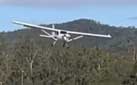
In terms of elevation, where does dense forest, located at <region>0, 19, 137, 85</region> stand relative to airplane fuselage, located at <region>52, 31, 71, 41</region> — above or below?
below

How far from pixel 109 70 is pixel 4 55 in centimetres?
2388

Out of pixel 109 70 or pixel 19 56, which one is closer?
pixel 109 70

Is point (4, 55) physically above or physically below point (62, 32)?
below

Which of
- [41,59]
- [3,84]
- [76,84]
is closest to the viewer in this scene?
[3,84]

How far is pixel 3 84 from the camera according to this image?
9888 centimetres

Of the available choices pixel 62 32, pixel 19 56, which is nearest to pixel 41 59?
pixel 19 56

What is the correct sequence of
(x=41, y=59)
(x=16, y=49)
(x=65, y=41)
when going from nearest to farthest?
1. (x=65, y=41)
2. (x=41, y=59)
3. (x=16, y=49)

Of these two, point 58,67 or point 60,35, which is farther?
point 58,67

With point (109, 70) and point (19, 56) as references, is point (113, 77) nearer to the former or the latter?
point (109, 70)

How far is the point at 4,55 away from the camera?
12488 centimetres

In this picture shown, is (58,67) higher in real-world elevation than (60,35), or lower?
lower

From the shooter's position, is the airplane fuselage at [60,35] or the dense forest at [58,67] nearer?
the airplane fuselage at [60,35]

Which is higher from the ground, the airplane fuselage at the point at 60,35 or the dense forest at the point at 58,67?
the airplane fuselage at the point at 60,35

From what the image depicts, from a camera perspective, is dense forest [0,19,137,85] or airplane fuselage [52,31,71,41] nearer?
airplane fuselage [52,31,71,41]
